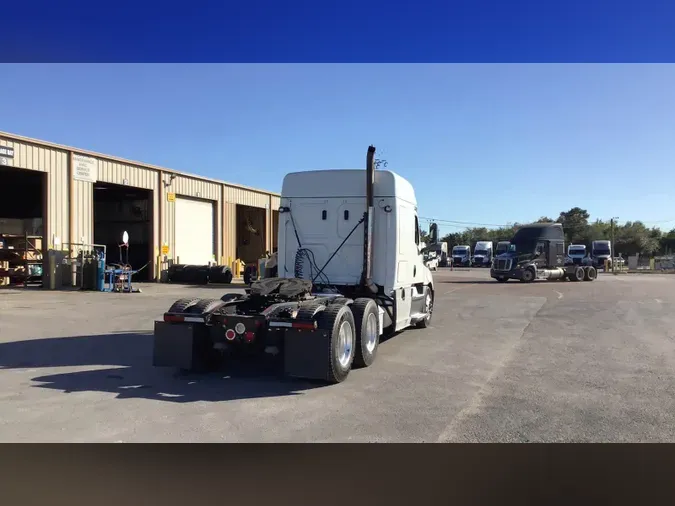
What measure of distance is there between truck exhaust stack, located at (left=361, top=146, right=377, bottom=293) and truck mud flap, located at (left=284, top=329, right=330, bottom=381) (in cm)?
263

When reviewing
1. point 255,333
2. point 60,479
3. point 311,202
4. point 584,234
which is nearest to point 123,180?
point 311,202

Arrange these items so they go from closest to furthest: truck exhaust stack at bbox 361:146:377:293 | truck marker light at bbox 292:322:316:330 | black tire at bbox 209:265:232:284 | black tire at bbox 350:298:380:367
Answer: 1. truck marker light at bbox 292:322:316:330
2. black tire at bbox 350:298:380:367
3. truck exhaust stack at bbox 361:146:377:293
4. black tire at bbox 209:265:232:284

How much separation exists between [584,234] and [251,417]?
98582 millimetres

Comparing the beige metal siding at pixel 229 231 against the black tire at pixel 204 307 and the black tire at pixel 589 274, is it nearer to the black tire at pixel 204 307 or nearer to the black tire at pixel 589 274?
the black tire at pixel 589 274

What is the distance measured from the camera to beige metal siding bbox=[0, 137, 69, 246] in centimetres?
2333

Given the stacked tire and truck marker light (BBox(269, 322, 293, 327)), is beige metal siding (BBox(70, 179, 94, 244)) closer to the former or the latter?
the stacked tire

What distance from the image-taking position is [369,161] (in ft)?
32.5

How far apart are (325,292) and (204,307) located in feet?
8.09

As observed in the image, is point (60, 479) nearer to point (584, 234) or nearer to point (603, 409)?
point (603, 409)

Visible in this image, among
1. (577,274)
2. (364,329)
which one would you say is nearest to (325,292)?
(364,329)

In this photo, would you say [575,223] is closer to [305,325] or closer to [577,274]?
[577,274]

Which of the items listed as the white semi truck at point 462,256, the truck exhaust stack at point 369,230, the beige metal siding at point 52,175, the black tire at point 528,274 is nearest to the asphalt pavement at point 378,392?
the truck exhaust stack at point 369,230

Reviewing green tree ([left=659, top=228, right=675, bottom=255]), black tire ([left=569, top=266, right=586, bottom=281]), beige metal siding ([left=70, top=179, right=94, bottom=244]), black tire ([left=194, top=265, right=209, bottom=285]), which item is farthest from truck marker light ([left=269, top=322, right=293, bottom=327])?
green tree ([left=659, top=228, right=675, bottom=255])

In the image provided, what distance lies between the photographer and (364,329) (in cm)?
873
